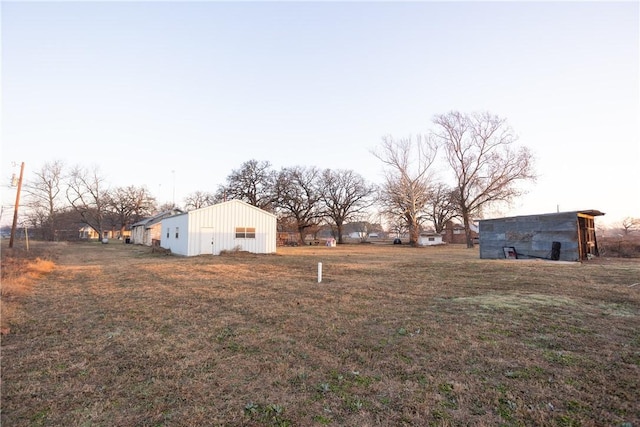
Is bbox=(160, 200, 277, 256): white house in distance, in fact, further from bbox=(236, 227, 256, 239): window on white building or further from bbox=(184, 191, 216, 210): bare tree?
bbox=(184, 191, 216, 210): bare tree

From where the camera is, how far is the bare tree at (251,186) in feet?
136

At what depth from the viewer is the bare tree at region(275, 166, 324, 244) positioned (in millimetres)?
42053

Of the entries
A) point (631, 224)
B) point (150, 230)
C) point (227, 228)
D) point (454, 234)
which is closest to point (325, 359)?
point (227, 228)

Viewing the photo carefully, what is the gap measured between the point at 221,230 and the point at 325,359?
63.6 ft

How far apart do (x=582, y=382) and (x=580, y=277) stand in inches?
335

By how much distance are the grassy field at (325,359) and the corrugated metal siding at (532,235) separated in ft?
27.5

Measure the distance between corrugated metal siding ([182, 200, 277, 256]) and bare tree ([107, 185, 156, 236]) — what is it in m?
38.3

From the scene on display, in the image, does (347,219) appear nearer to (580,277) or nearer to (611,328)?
(580,277)

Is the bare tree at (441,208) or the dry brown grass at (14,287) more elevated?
the bare tree at (441,208)

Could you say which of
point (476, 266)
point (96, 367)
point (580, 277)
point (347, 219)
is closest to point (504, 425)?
point (96, 367)

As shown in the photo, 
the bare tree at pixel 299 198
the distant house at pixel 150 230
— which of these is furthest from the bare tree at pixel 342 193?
the distant house at pixel 150 230

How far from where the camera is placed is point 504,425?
2.62 m

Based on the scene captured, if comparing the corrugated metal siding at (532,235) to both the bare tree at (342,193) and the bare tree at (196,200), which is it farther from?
Answer: the bare tree at (196,200)

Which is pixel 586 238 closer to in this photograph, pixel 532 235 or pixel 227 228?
pixel 532 235
